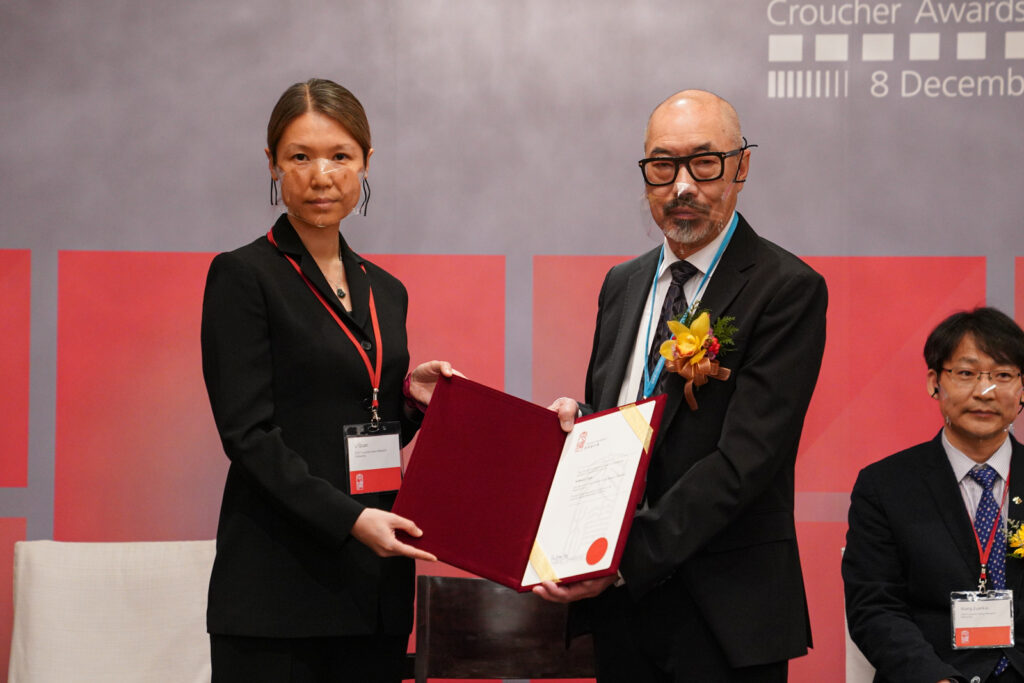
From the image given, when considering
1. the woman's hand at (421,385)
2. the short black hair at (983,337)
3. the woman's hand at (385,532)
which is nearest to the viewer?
the woman's hand at (385,532)

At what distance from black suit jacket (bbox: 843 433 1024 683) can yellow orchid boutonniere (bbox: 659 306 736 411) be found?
1050 mm

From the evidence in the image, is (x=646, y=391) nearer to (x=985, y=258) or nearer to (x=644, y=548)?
(x=644, y=548)

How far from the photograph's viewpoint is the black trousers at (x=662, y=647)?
6.62 ft

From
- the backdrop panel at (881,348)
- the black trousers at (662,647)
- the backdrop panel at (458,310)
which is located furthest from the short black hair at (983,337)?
the backdrop panel at (458,310)

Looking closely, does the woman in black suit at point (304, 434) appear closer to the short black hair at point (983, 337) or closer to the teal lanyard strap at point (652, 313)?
the teal lanyard strap at point (652, 313)

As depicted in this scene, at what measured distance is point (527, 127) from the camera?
134 inches

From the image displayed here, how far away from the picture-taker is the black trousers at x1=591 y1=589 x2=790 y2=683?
202cm

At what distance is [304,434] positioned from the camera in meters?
2.20

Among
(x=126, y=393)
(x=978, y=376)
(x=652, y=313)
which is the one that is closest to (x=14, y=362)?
(x=126, y=393)

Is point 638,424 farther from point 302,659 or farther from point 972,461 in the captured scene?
point 972,461

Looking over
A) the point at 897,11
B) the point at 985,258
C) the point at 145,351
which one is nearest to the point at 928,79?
the point at 897,11

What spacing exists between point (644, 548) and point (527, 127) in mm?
1841

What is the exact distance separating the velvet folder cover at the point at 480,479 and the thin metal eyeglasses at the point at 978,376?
1272 millimetres

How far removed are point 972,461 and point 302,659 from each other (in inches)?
76.0
